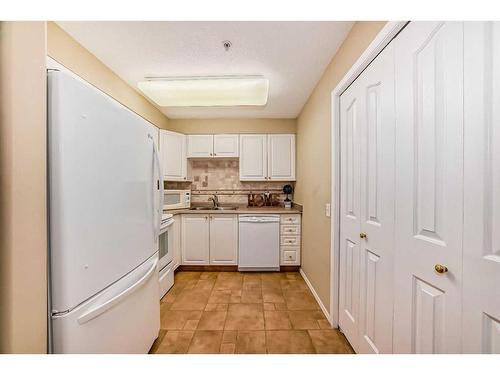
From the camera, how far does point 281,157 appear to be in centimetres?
349

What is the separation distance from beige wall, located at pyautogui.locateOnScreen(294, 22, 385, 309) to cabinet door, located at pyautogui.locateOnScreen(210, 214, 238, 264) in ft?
3.27

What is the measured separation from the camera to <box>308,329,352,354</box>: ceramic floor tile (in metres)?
1.54

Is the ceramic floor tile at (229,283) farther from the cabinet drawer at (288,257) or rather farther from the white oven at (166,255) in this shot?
the cabinet drawer at (288,257)

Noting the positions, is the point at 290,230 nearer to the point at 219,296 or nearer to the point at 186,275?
the point at 219,296

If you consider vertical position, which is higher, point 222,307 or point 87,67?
point 87,67

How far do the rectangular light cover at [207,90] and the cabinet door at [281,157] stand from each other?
1197mm

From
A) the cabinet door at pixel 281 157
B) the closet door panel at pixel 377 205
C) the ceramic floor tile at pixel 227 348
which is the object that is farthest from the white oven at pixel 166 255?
the closet door panel at pixel 377 205

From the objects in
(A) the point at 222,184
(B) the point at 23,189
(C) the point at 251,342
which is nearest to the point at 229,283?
(C) the point at 251,342

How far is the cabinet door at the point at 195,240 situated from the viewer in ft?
10.3

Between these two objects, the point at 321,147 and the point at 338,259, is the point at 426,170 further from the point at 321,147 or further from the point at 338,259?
the point at 321,147

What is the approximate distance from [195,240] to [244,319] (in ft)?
4.93

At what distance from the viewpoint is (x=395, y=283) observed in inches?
43.1

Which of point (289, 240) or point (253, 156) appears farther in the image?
point (253, 156)
